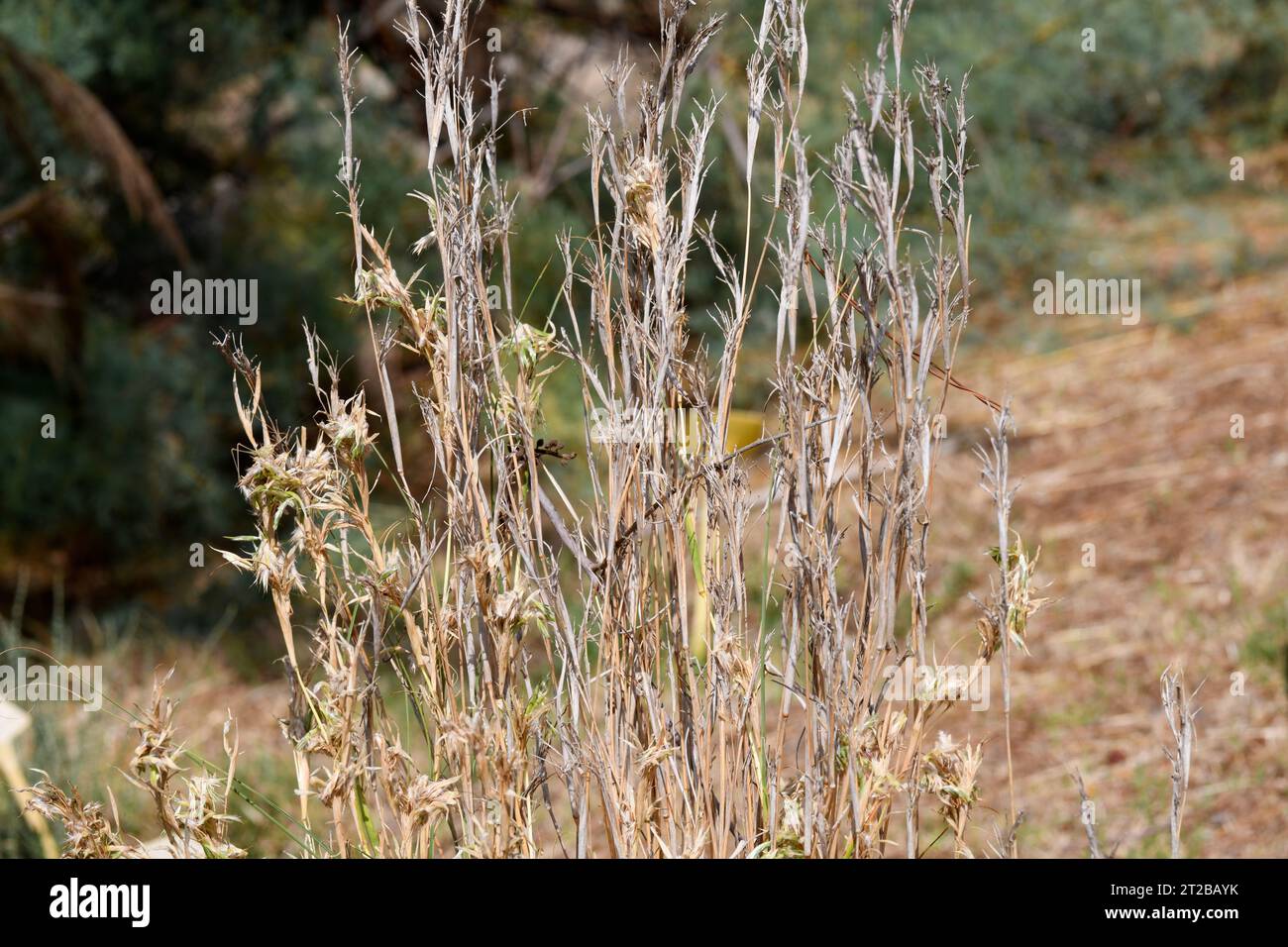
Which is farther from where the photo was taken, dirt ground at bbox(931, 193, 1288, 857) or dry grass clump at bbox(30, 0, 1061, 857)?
dirt ground at bbox(931, 193, 1288, 857)

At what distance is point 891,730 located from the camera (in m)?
1.07

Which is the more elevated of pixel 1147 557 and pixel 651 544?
pixel 1147 557

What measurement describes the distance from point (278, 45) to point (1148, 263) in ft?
12.3

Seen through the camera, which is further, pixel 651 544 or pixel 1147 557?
pixel 1147 557

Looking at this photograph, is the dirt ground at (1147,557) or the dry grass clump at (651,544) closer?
the dry grass clump at (651,544)
